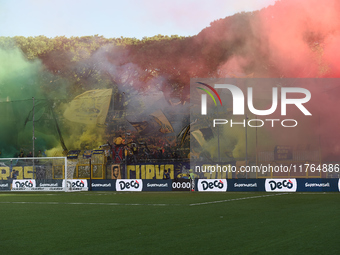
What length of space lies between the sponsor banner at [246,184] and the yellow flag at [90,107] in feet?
59.2

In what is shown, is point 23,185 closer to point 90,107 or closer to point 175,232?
point 90,107

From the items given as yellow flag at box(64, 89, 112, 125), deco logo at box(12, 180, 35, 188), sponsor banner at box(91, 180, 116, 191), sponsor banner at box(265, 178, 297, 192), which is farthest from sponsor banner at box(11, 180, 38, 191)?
sponsor banner at box(265, 178, 297, 192)

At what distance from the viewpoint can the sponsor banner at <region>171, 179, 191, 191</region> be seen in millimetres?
34438

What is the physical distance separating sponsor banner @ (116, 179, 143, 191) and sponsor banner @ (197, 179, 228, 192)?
13.7ft

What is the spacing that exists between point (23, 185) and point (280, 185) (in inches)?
707

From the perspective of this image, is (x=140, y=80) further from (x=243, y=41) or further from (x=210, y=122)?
(x=210, y=122)

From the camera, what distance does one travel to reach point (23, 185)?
3766cm

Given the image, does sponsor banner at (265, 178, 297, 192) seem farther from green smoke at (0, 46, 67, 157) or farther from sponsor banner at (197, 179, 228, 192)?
green smoke at (0, 46, 67, 157)

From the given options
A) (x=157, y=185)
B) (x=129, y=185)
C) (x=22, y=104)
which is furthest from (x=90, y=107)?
(x=157, y=185)

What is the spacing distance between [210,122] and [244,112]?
11.5 ft

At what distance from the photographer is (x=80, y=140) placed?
50938 mm

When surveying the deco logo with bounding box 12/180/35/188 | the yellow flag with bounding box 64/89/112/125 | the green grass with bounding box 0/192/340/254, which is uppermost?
the yellow flag with bounding box 64/89/112/125

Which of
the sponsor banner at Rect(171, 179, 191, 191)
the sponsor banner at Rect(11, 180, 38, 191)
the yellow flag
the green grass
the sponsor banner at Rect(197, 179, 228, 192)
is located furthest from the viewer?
the yellow flag

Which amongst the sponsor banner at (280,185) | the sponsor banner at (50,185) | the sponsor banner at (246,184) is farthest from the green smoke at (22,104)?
the sponsor banner at (280,185)
